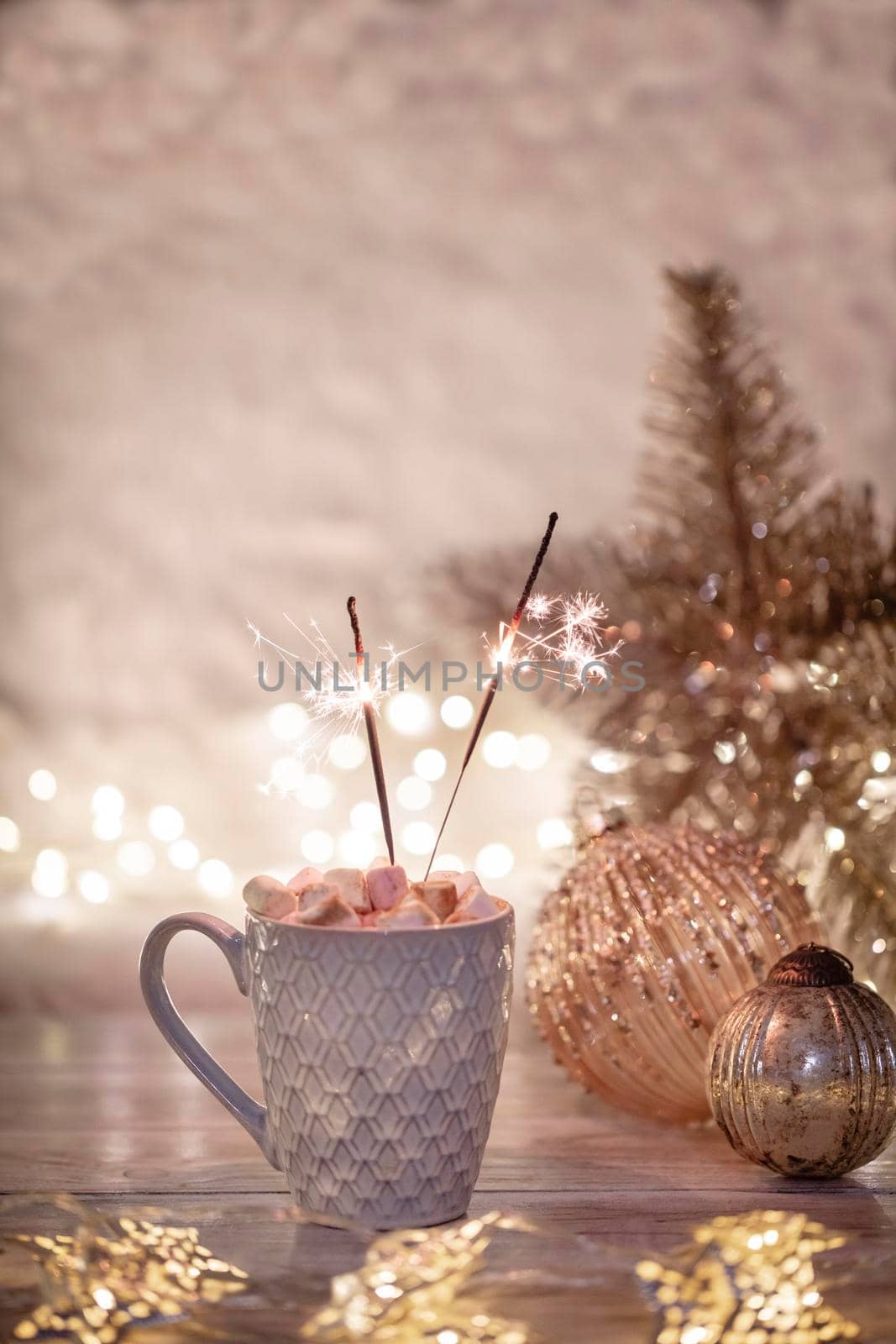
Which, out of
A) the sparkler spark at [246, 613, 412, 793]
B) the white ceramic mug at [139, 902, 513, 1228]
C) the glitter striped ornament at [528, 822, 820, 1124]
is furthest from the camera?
the sparkler spark at [246, 613, 412, 793]

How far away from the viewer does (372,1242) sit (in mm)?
545

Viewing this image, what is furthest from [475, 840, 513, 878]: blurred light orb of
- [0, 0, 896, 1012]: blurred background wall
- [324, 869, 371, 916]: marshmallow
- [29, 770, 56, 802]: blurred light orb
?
[324, 869, 371, 916]: marshmallow

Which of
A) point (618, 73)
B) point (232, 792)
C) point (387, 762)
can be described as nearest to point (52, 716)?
point (232, 792)

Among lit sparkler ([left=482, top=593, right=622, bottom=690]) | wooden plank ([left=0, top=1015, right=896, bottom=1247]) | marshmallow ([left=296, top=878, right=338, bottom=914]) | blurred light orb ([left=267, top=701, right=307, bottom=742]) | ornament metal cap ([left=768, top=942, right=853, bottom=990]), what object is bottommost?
wooden plank ([left=0, top=1015, right=896, bottom=1247])

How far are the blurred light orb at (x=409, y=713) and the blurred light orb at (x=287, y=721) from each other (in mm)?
66

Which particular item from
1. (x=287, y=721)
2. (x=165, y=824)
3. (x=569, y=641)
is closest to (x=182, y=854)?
(x=165, y=824)

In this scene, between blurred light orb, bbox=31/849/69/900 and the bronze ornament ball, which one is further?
blurred light orb, bbox=31/849/69/900

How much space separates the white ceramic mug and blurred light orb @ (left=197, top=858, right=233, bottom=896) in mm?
426

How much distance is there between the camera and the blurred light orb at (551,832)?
99 centimetres

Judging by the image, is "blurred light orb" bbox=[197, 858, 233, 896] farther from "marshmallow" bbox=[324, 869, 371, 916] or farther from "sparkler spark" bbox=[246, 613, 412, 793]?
"marshmallow" bbox=[324, 869, 371, 916]

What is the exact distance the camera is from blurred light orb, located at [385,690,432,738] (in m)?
0.99

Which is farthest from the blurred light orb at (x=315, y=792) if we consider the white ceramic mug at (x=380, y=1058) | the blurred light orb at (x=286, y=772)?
the white ceramic mug at (x=380, y=1058)

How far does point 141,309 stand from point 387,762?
40 cm

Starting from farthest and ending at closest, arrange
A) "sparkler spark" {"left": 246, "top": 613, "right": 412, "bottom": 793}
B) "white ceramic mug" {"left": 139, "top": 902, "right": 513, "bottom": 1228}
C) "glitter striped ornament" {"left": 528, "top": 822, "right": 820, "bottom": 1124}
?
"sparkler spark" {"left": 246, "top": 613, "right": 412, "bottom": 793}, "glitter striped ornament" {"left": 528, "top": 822, "right": 820, "bottom": 1124}, "white ceramic mug" {"left": 139, "top": 902, "right": 513, "bottom": 1228}
